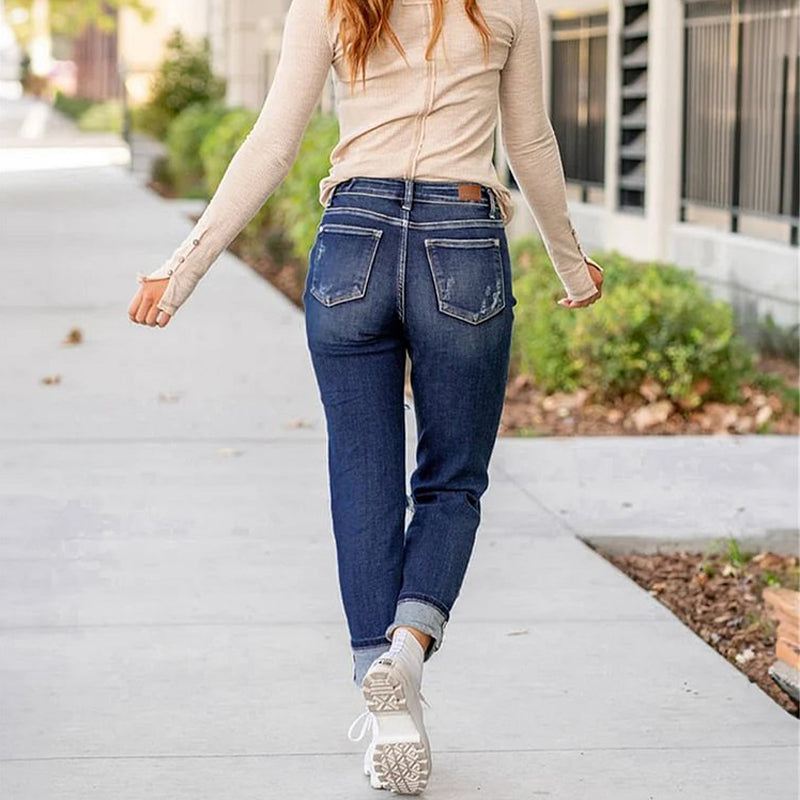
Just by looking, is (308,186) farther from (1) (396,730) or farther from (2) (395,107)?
(1) (396,730)

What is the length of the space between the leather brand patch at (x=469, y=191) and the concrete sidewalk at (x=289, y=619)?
4.08 feet

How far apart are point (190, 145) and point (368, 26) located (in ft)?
74.6

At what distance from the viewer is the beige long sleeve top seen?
3658 millimetres

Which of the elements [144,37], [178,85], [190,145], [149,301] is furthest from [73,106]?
[149,301]

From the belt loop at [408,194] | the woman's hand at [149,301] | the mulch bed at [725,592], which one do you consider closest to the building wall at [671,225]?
the mulch bed at [725,592]

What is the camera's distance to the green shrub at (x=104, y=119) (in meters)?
45.1

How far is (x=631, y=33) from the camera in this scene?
12164mm

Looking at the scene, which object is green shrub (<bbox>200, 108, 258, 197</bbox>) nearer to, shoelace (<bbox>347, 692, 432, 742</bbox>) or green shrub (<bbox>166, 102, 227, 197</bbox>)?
green shrub (<bbox>166, 102, 227, 197</bbox>)

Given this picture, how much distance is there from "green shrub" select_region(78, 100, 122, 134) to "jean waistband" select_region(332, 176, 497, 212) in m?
41.2

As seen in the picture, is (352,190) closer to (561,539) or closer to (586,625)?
(586,625)

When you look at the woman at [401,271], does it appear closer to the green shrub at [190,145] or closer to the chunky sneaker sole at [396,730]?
the chunky sneaker sole at [396,730]

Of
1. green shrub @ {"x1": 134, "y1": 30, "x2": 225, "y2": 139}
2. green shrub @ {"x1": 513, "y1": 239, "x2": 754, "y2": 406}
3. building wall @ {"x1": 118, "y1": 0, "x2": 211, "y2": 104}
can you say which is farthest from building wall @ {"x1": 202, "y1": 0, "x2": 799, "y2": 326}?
building wall @ {"x1": 118, "y1": 0, "x2": 211, "y2": 104}

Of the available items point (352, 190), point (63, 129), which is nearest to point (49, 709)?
point (352, 190)

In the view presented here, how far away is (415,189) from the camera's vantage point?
3.68 m
